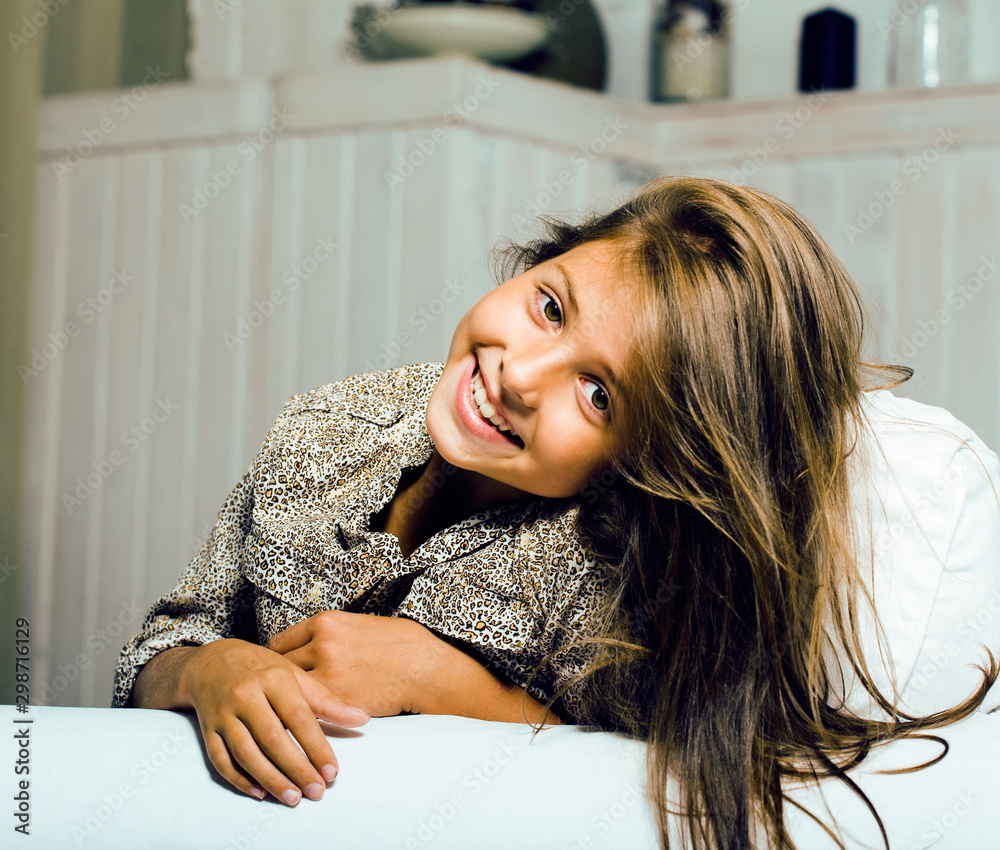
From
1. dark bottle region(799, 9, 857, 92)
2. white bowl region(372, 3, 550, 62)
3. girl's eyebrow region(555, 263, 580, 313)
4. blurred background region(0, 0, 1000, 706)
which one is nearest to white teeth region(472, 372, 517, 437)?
girl's eyebrow region(555, 263, 580, 313)

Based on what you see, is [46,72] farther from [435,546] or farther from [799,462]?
[799,462]

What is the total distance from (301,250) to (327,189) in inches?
4.4

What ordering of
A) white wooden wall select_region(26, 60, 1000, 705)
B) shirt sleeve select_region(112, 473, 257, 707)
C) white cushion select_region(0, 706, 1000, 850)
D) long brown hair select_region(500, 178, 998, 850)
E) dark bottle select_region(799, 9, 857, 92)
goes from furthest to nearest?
dark bottle select_region(799, 9, 857, 92) → white wooden wall select_region(26, 60, 1000, 705) → shirt sleeve select_region(112, 473, 257, 707) → long brown hair select_region(500, 178, 998, 850) → white cushion select_region(0, 706, 1000, 850)

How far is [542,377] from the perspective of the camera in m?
0.79

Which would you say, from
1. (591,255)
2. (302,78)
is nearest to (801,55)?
(302,78)

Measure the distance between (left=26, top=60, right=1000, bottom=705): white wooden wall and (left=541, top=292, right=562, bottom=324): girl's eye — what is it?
0.72 meters

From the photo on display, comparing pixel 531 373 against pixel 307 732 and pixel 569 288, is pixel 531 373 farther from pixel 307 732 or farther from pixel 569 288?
pixel 307 732

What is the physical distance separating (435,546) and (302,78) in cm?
111

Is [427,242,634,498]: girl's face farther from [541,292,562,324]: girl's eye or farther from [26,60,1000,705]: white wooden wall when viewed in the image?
[26,60,1000,705]: white wooden wall

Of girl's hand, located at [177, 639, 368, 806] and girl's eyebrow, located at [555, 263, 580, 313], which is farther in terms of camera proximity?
girl's eyebrow, located at [555, 263, 580, 313]

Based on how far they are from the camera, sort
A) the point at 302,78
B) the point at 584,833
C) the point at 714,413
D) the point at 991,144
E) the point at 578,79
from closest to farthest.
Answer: the point at 584,833 < the point at 714,413 < the point at 991,144 < the point at 302,78 < the point at 578,79

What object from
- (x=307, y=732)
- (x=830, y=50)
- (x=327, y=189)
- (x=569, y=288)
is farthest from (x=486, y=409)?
(x=830, y=50)

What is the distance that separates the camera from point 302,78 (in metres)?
1.70

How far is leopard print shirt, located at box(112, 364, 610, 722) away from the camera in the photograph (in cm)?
83
